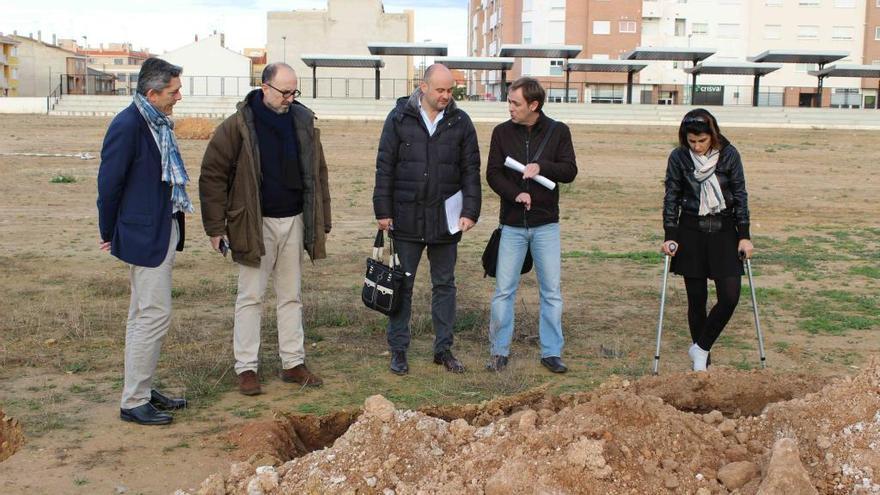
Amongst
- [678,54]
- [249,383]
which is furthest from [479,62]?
[249,383]

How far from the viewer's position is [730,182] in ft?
20.1

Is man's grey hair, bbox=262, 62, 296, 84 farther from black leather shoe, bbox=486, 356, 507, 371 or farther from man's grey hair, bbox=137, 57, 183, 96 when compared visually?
black leather shoe, bbox=486, 356, 507, 371

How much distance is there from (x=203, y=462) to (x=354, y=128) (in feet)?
95.6

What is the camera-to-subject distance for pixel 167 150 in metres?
5.31

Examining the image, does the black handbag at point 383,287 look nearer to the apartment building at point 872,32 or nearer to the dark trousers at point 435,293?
the dark trousers at point 435,293

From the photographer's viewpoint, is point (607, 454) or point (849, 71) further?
point (849, 71)

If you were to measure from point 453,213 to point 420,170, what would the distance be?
0.37 metres

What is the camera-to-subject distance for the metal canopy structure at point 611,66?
48.3 metres

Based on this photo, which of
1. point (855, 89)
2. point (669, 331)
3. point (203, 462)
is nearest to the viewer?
point (203, 462)

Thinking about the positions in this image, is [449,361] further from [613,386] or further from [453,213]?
[613,386]

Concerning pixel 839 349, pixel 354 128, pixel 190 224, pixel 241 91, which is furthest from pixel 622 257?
pixel 241 91

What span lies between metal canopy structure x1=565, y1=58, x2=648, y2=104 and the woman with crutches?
4253 centimetres

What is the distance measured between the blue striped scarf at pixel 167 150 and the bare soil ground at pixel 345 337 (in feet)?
4.27

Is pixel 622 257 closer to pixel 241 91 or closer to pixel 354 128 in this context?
pixel 354 128
